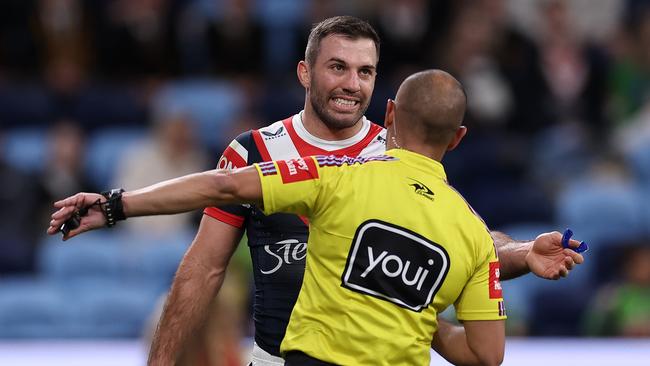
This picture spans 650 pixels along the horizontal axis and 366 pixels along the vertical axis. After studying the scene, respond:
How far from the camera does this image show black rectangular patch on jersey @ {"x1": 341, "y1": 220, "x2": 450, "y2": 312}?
3.93 m

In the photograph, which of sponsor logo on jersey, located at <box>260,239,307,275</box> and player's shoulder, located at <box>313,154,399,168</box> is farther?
sponsor logo on jersey, located at <box>260,239,307,275</box>

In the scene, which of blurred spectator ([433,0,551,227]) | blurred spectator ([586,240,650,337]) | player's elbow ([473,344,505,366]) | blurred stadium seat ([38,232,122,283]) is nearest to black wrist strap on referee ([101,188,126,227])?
player's elbow ([473,344,505,366])

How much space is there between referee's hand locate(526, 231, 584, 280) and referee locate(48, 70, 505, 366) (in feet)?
0.61

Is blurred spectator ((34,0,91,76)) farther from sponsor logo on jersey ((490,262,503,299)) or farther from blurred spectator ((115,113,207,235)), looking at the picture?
sponsor logo on jersey ((490,262,503,299))

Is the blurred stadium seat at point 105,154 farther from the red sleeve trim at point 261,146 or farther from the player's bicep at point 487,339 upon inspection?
the player's bicep at point 487,339

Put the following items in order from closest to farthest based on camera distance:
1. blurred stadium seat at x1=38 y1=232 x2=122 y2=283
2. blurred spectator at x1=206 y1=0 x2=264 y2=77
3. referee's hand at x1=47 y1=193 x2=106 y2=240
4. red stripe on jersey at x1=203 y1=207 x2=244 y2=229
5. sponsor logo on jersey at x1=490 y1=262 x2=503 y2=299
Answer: referee's hand at x1=47 y1=193 x2=106 y2=240
sponsor logo on jersey at x1=490 y1=262 x2=503 y2=299
red stripe on jersey at x1=203 y1=207 x2=244 y2=229
blurred stadium seat at x1=38 y1=232 x2=122 y2=283
blurred spectator at x1=206 y1=0 x2=264 y2=77

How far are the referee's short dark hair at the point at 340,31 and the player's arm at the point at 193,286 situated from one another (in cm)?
70

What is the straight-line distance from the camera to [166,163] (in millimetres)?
9352

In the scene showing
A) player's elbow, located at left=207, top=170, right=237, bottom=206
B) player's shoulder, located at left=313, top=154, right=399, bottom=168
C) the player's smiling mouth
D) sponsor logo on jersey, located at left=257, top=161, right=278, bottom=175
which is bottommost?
player's elbow, located at left=207, top=170, right=237, bottom=206

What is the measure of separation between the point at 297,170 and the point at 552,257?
88 cm

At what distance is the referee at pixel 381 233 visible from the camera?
3.91 meters

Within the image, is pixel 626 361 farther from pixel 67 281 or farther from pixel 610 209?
pixel 67 281

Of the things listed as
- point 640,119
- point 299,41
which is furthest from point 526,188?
point 299,41

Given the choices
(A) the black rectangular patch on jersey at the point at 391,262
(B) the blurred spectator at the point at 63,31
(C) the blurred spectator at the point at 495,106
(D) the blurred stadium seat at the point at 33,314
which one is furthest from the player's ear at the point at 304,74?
(B) the blurred spectator at the point at 63,31
